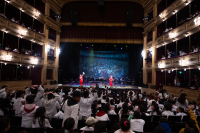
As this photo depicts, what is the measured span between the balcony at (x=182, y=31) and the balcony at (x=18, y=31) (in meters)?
14.4

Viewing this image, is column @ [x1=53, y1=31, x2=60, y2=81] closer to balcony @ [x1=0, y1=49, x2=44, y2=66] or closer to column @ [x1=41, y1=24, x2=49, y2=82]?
column @ [x1=41, y1=24, x2=49, y2=82]

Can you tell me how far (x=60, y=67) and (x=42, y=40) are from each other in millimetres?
5544

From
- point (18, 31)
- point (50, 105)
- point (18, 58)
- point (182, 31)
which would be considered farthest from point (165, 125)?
point (18, 31)

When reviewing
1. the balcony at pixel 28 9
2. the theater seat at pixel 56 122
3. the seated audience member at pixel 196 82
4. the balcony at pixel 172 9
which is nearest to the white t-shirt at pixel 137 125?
the theater seat at pixel 56 122

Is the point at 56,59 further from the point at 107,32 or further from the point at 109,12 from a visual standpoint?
the point at 109,12

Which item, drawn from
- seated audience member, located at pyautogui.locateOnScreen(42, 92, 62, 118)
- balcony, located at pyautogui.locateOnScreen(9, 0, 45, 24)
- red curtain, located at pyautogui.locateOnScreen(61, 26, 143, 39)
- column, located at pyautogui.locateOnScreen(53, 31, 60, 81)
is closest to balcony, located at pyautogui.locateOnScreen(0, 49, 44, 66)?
column, located at pyautogui.locateOnScreen(53, 31, 60, 81)

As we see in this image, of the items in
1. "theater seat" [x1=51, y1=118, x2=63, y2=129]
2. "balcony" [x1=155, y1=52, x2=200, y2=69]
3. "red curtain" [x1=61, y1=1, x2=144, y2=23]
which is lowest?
"theater seat" [x1=51, y1=118, x2=63, y2=129]

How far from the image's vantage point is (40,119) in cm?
291

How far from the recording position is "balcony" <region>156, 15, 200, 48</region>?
9.51 metres

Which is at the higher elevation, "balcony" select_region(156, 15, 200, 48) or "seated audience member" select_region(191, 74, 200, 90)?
"balcony" select_region(156, 15, 200, 48)

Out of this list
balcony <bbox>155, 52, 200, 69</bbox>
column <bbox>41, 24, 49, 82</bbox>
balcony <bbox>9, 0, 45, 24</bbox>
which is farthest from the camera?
column <bbox>41, 24, 49, 82</bbox>

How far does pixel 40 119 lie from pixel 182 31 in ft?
41.7

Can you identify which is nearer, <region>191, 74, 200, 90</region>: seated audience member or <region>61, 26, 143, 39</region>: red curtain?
<region>191, 74, 200, 90</region>: seated audience member

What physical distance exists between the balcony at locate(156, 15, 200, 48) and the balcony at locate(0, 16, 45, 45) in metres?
14.4
